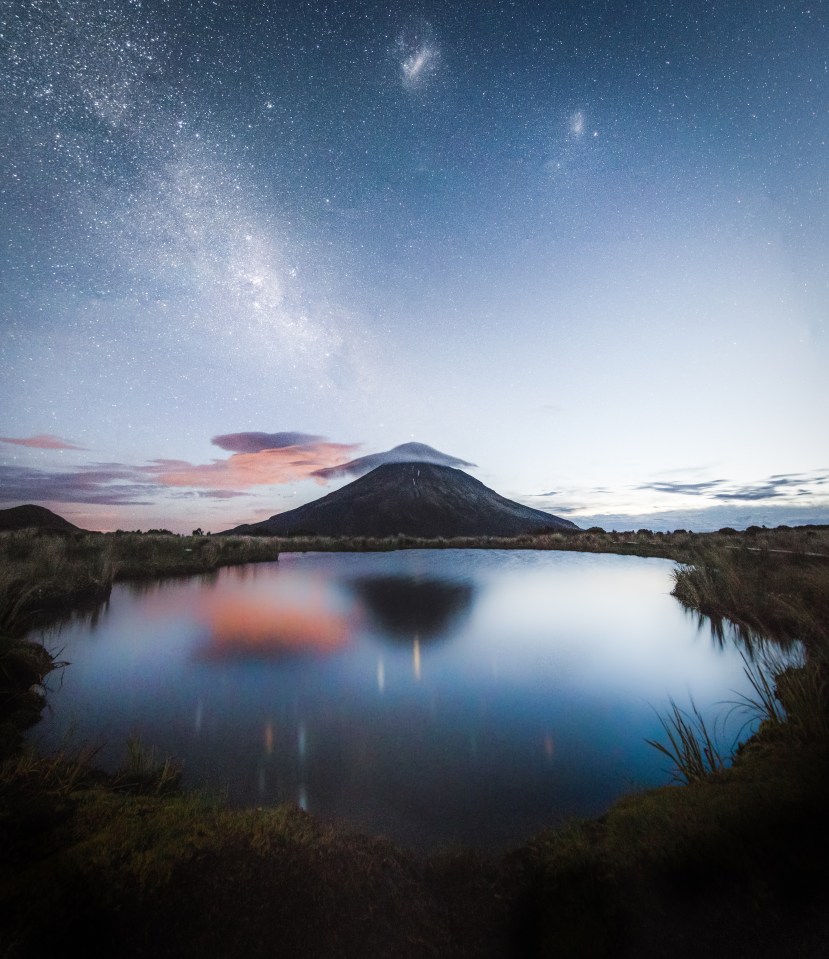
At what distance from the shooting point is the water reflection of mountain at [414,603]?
1182cm

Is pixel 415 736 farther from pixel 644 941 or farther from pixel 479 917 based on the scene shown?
pixel 644 941

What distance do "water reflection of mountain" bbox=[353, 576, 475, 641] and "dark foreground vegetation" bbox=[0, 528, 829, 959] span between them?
317 inches

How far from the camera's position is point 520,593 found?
60.7 feet

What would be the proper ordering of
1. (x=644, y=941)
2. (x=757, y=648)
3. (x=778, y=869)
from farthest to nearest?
1. (x=757, y=648)
2. (x=778, y=869)
3. (x=644, y=941)

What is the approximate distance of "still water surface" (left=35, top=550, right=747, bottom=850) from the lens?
13.5 ft

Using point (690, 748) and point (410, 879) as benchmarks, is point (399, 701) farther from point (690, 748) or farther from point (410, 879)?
point (410, 879)

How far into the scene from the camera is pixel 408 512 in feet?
528

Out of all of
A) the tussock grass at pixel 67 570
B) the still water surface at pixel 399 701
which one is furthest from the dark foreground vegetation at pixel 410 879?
the tussock grass at pixel 67 570

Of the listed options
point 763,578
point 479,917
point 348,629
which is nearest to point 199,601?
point 348,629

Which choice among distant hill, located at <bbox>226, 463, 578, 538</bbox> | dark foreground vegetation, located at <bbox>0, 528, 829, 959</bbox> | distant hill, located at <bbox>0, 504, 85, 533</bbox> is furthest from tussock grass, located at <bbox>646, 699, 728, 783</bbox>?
distant hill, located at <bbox>226, 463, 578, 538</bbox>

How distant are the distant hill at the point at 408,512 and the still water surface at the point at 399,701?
129318 millimetres

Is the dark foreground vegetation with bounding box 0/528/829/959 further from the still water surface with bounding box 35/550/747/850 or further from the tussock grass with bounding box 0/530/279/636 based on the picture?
the tussock grass with bounding box 0/530/279/636

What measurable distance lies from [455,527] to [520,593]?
139038 mm

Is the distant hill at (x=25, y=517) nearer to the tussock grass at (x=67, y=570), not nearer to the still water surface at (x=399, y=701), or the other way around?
the tussock grass at (x=67, y=570)
